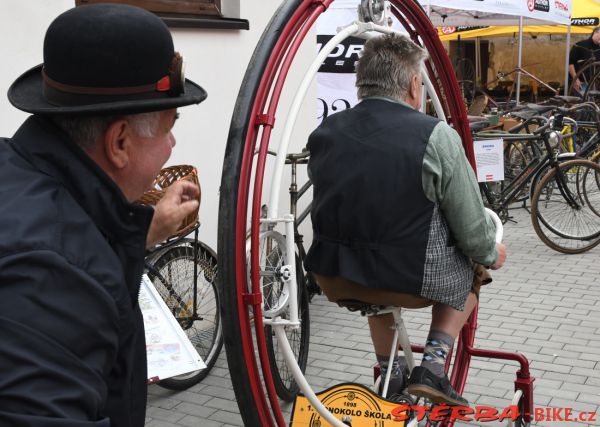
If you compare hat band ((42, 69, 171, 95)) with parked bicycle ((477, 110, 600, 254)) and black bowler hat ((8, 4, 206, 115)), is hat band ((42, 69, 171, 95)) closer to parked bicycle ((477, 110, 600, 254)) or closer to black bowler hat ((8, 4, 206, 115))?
black bowler hat ((8, 4, 206, 115))

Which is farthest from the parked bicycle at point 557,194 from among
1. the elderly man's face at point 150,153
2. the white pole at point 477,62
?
the white pole at point 477,62

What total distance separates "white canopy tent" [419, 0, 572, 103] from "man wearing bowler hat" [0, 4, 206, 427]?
766cm

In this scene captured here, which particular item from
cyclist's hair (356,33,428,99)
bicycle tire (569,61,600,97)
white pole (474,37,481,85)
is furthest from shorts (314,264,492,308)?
white pole (474,37,481,85)

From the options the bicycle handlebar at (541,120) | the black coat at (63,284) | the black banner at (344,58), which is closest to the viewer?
the black coat at (63,284)

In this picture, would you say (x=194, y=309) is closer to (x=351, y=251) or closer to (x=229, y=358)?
(x=351, y=251)

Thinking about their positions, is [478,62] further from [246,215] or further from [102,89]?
[102,89]

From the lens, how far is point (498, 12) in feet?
33.1

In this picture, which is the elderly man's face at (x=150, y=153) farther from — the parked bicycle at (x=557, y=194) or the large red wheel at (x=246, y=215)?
the parked bicycle at (x=557, y=194)

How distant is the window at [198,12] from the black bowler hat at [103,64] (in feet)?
12.8

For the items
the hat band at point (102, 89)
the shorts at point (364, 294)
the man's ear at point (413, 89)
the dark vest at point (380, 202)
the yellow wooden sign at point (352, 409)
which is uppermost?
the hat band at point (102, 89)

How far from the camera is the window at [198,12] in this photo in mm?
5434

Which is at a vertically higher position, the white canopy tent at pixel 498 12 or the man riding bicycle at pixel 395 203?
the white canopy tent at pixel 498 12

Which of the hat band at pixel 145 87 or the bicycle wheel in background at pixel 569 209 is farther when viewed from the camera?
the bicycle wheel in background at pixel 569 209

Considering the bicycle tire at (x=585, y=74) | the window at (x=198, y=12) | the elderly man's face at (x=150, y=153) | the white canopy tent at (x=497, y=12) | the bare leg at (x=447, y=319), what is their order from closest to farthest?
the elderly man's face at (x=150, y=153) < the bare leg at (x=447, y=319) < the window at (x=198, y=12) < the white canopy tent at (x=497, y=12) < the bicycle tire at (x=585, y=74)
